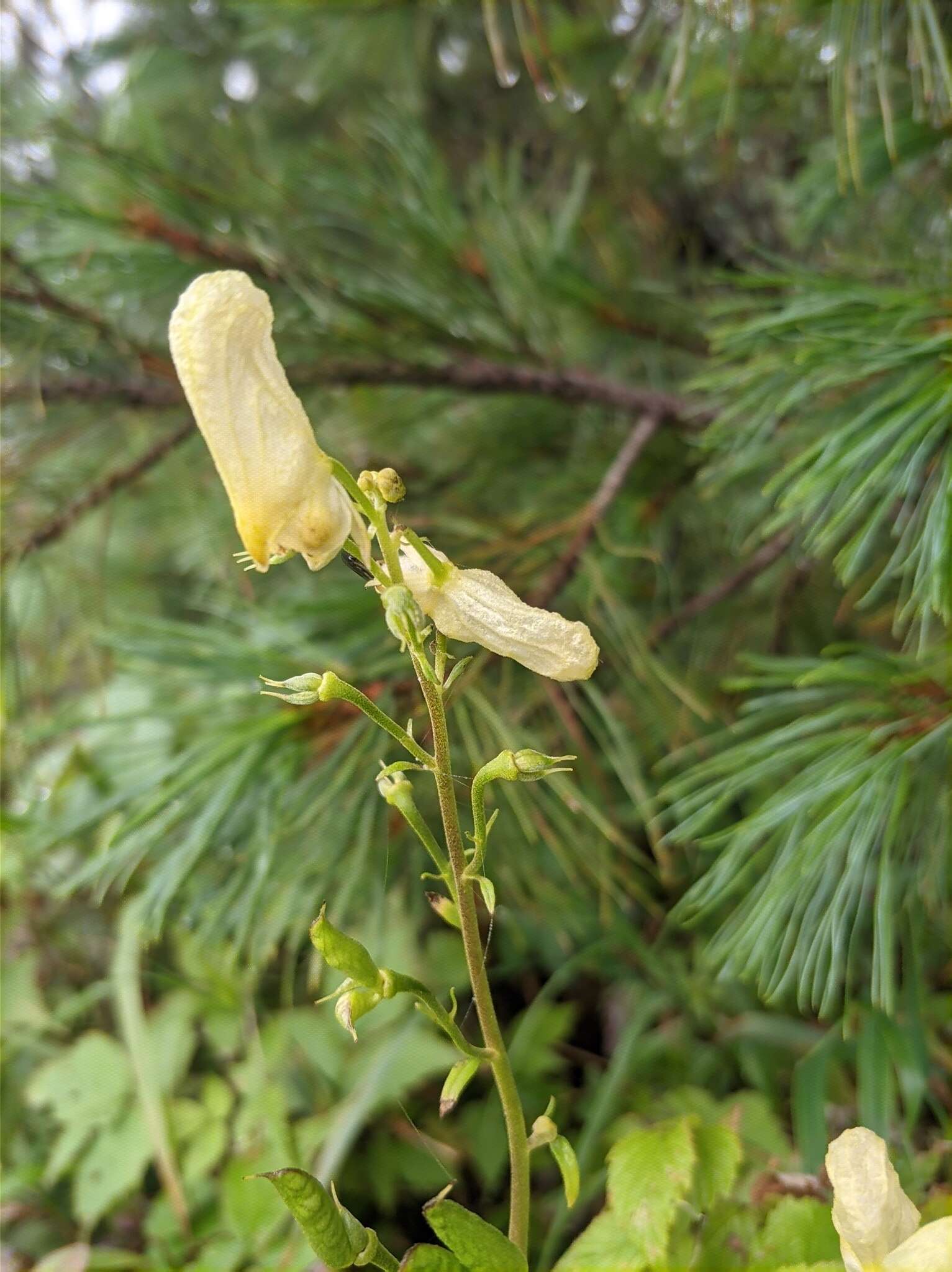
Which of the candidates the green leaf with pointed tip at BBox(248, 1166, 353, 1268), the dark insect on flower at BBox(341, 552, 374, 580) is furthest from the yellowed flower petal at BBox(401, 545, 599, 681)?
the green leaf with pointed tip at BBox(248, 1166, 353, 1268)

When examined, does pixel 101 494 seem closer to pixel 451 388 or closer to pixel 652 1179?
pixel 451 388

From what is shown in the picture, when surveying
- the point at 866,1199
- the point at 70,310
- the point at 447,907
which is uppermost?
the point at 70,310

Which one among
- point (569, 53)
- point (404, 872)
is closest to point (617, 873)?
point (404, 872)

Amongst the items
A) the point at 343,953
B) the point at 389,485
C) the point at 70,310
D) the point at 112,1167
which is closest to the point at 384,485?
the point at 389,485

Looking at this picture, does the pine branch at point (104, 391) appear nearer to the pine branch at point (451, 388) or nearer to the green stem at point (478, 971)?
the pine branch at point (451, 388)

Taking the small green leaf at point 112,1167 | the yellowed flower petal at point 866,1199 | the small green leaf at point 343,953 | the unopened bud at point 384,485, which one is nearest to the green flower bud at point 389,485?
the unopened bud at point 384,485

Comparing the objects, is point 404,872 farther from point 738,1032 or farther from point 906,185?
point 906,185
